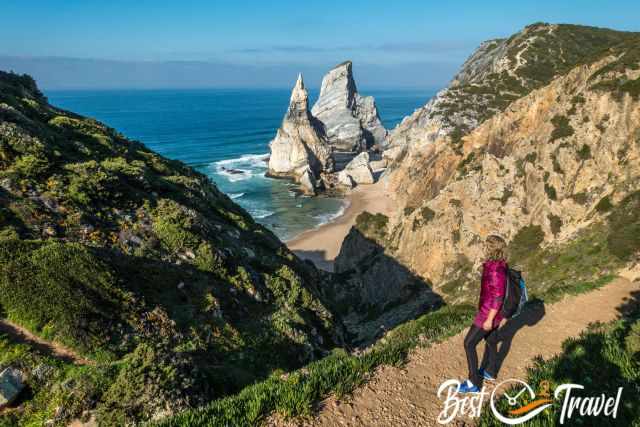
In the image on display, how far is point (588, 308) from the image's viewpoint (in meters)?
11.6

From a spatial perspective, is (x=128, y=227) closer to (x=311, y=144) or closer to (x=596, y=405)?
(x=596, y=405)

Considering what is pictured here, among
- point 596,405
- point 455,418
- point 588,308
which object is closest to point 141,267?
point 455,418

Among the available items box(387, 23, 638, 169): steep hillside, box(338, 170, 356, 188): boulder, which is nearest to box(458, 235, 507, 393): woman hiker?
box(387, 23, 638, 169): steep hillside

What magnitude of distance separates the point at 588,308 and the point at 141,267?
46.3 feet

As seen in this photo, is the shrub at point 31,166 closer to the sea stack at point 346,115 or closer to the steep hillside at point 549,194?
the steep hillside at point 549,194

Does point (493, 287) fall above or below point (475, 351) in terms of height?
above

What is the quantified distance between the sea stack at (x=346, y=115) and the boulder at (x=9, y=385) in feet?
371

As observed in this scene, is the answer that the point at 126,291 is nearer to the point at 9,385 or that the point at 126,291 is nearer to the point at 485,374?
the point at 9,385

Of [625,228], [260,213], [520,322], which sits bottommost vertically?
[260,213]

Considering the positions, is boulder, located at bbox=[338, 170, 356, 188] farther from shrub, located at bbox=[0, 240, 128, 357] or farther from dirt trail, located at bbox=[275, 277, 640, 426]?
shrub, located at bbox=[0, 240, 128, 357]

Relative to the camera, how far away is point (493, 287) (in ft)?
20.6

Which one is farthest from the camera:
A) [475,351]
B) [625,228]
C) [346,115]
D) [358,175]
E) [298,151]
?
[346,115]

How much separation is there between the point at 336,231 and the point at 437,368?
52720 millimetres

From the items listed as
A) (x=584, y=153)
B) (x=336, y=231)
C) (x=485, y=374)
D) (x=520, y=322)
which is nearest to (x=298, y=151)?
(x=336, y=231)
